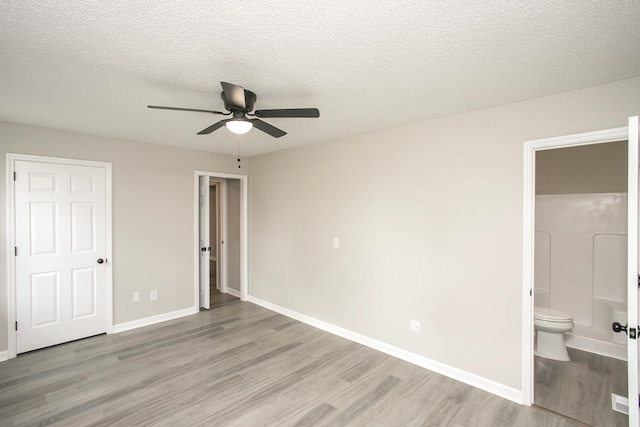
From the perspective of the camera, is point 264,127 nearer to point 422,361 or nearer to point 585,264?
point 422,361

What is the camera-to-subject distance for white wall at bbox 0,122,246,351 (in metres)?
3.70

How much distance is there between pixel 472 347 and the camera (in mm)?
2754

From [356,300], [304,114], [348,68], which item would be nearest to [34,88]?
[304,114]

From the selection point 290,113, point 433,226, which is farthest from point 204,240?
point 433,226

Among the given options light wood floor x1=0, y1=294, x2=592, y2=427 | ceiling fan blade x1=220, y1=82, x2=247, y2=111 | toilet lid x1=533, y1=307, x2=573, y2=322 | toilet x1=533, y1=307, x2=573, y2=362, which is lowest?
light wood floor x1=0, y1=294, x2=592, y2=427

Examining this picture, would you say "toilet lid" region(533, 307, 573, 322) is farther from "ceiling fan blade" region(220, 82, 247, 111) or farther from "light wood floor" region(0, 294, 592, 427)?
"ceiling fan blade" region(220, 82, 247, 111)

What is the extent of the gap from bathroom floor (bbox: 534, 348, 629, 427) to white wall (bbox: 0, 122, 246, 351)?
174 inches

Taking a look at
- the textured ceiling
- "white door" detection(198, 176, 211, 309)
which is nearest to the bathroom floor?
the textured ceiling

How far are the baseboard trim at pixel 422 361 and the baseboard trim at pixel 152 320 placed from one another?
1493 millimetres

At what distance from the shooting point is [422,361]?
121 inches

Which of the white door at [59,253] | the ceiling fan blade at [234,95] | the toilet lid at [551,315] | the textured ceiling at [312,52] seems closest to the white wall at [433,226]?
the textured ceiling at [312,52]

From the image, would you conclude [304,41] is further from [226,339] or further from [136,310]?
[136,310]

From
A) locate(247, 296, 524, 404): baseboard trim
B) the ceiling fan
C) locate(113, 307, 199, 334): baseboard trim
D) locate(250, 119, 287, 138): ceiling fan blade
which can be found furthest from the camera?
locate(113, 307, 199, 334): baseboard trim

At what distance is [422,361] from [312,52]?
2.98 metres
